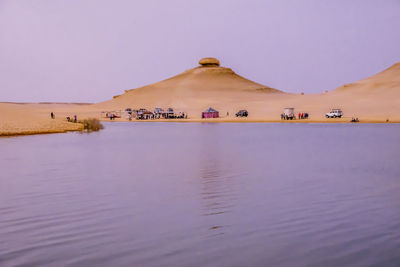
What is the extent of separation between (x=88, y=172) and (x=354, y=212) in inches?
511

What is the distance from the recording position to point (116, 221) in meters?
10.8

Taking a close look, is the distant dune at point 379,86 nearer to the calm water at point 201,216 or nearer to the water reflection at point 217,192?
the water reflection at point 217,192

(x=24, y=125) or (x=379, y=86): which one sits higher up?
(x=379, y=86)

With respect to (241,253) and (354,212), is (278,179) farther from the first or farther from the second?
(241,253)

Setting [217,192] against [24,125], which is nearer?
[217,192]

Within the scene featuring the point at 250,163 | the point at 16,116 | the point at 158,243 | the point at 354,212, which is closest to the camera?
the point at 158,243

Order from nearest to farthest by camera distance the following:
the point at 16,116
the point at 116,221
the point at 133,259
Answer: the point at 133,259 → the point at 116,221 → the point at 16,116

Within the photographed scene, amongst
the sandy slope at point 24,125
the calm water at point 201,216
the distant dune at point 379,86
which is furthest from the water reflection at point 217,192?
the distant dune at point 379,86

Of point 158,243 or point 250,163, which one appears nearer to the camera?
point 158,243

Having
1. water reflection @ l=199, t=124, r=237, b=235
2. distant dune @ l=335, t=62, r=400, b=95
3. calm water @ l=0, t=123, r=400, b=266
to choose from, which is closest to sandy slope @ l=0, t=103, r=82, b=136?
calm water @ l=0, t=123, r=400, b=266

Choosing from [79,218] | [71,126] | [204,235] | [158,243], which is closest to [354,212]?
[204,235]

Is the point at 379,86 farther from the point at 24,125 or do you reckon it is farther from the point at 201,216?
the point at 201,216

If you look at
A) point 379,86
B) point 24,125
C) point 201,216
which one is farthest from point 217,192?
point 379,86

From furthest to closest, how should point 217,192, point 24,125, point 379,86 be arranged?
point 379,86 < point 24,125 < point 217,192
